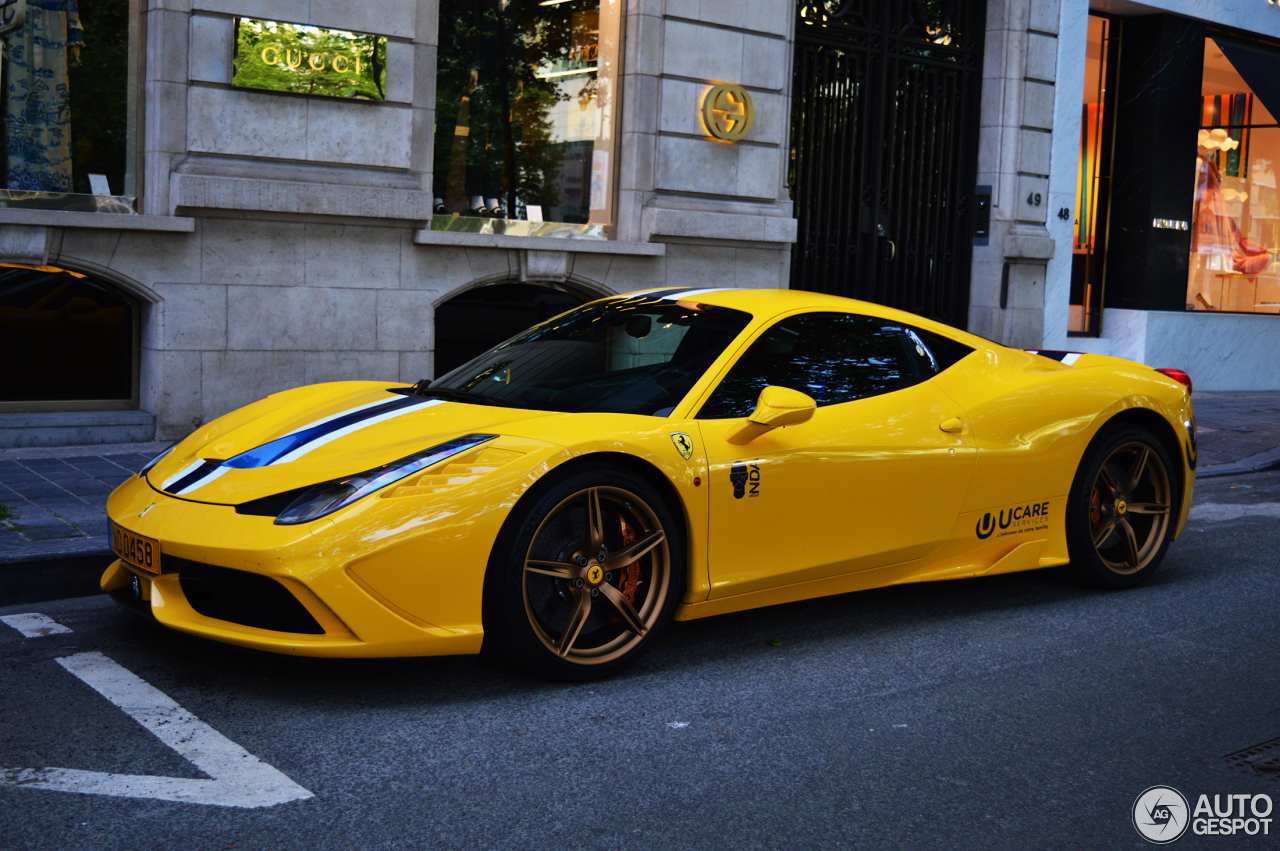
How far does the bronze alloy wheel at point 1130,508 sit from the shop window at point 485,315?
5.93 metres

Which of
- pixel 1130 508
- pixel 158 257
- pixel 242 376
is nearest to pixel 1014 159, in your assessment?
pixel 242 376

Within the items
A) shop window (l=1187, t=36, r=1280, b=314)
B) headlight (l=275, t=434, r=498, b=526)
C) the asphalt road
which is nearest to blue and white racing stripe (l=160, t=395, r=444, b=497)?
headlight (l=275, t=434, r=498, b=526)

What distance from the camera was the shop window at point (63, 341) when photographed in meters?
8.70

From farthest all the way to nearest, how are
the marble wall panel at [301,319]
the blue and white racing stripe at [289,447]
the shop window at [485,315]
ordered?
the shop window at [485,315]
the marble wall panel at [301,319]
the blue and white racing stripe at [289,447]

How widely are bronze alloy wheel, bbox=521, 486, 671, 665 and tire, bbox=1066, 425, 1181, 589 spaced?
222cm

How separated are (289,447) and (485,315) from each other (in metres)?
6.64

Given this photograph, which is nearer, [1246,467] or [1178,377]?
[1178,377]

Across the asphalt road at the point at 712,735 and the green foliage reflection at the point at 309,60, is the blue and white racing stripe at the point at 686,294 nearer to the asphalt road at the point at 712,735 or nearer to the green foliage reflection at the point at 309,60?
the asphalt road at the point at 712,735

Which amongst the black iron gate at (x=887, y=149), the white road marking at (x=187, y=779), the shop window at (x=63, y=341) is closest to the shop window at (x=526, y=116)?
the black iron gate at (x=887, y=149)

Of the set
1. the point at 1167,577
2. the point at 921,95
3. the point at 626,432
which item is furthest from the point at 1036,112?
the point at 626,432

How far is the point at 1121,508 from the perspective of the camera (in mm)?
5652

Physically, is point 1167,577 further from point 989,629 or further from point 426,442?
point 426,442

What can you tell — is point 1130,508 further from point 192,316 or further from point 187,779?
point 192,316

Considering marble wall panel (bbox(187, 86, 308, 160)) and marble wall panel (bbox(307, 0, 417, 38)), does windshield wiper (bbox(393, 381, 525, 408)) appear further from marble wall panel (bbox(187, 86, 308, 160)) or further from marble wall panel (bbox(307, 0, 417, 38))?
marble wall panel (bbox(307, 0, 417, 38))
